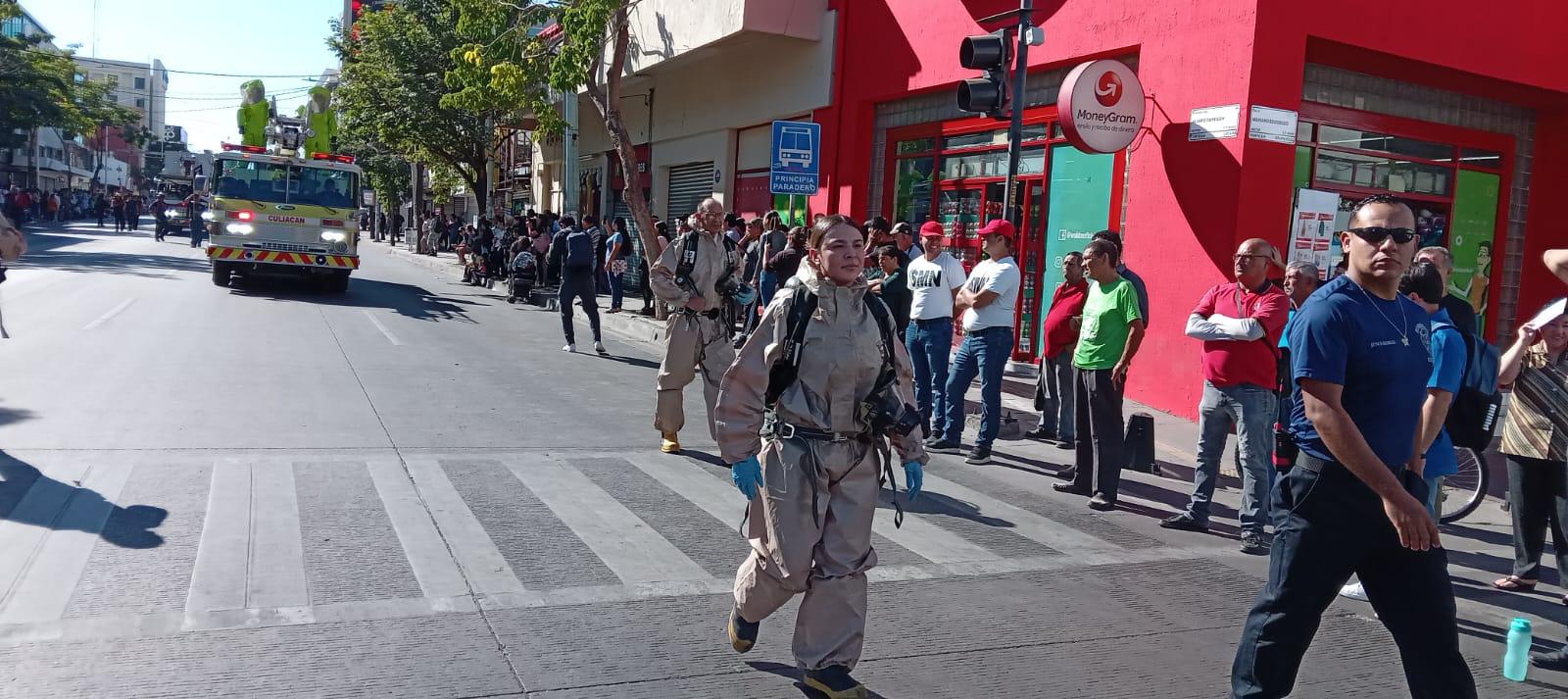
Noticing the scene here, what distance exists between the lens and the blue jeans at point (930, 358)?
30.4 ft

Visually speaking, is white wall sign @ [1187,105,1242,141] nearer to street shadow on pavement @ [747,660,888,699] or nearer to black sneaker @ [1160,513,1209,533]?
black sneaker @ [1160,513,1209,533]

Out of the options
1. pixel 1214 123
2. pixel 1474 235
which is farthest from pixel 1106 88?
pixel 1474 235

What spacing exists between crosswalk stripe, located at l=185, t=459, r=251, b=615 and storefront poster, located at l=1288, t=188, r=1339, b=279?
969 cm

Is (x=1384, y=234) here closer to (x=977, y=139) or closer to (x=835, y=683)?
(x=835, y=683)

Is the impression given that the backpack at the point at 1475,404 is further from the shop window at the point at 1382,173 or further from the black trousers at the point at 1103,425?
the shop window at the point at 1382,173

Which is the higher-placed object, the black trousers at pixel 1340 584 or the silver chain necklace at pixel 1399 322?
the silver chain necklace at pixel 1399 322

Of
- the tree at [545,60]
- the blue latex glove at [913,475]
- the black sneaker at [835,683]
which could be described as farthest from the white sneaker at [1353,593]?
the tree at [545,60]

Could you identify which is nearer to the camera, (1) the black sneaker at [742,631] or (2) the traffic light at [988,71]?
(1) the black sneaker at [742,631]

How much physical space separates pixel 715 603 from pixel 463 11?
1627 cm

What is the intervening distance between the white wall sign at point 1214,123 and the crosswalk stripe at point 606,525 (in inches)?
281

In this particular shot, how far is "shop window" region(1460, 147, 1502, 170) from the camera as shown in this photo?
13289 mm

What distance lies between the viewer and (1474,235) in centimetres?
1347

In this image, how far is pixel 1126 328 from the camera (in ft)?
24.5

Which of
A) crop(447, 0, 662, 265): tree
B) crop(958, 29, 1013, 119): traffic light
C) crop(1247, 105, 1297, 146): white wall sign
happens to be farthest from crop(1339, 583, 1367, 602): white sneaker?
crop(447, 0, 662, 265): tree
